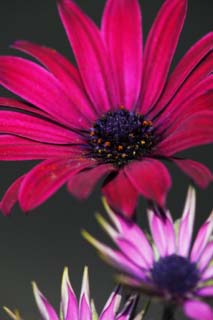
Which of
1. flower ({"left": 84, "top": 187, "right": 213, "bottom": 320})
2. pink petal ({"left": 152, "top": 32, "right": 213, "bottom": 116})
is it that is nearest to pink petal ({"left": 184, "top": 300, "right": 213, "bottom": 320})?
flower ({"left": 84, "top": 187, "right": 213, "bottom": 320})

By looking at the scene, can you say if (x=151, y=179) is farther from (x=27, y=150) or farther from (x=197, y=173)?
(x=27, y=150)

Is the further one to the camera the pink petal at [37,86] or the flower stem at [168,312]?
the pink petal at [37,86]

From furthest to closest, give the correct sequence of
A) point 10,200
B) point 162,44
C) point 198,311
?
point 162,44 < point 10,200 < point 198,311

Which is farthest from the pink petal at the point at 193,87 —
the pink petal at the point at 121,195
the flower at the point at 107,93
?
the pink petal at the point at 121,195

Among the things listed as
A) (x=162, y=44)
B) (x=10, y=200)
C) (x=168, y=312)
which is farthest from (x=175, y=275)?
(x=162, y=44)

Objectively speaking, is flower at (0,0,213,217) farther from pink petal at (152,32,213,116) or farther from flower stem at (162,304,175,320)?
flower stem at (162,304,175,320)

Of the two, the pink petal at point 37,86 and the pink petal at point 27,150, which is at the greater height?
the pink petal at point 37,86

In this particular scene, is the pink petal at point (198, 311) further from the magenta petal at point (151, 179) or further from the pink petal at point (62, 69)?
the pink petal at point (62, 69)
